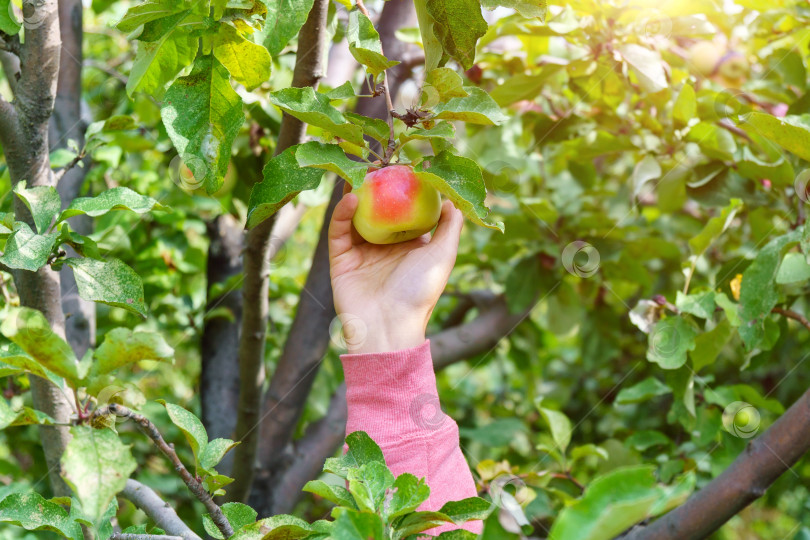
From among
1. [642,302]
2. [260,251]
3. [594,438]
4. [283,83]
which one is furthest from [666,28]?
[594,438]

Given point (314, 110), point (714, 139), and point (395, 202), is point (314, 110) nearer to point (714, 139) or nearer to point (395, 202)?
A: point (395, 202)

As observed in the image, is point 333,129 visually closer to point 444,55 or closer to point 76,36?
point 444,55

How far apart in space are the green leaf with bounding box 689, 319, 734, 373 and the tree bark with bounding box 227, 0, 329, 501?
650 mm

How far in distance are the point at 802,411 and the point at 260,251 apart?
75cm

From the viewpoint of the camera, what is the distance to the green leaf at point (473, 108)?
72 cm

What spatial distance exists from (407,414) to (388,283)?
158mm

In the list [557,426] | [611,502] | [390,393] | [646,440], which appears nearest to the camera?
[611,502]

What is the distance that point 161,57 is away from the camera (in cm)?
78

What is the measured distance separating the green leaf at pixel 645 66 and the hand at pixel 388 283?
1.56 feet

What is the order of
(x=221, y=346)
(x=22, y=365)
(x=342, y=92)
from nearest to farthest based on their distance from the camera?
(x=22, y=365) < (x=342, y=92) < (x=221, y=346)

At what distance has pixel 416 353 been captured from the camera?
84 centimetres

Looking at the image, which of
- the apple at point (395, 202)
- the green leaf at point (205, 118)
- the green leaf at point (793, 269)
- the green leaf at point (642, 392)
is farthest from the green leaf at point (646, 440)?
the green leaf at point (205, 118)

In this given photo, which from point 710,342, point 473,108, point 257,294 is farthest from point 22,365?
point 710,342

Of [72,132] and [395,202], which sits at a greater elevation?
[395,202]
